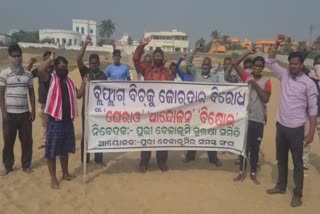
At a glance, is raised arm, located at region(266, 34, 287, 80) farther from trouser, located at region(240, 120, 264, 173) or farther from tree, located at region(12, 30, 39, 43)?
tree, located at region(12, 30, 39, 43)

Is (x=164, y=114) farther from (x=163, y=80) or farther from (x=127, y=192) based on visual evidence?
(x=127, y=192)

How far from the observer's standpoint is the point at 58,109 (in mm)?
6277

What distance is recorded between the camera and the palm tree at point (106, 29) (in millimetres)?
121125

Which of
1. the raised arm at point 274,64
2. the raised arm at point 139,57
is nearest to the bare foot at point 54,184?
the raised arm at point 139,57

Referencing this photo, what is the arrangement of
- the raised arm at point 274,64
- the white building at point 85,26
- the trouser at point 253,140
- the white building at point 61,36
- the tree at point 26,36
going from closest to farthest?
the raised arm at point 274,64 → the trouser at point 253,140 → the tree at point 26,36 → the white building at point 61,36 → the white building at point 85,26

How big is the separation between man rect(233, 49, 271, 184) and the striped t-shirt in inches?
138

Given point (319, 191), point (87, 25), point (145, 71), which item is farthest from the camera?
point (87, 25)

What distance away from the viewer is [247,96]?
695 cm

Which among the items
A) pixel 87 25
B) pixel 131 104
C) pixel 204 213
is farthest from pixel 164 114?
pixel 87 25

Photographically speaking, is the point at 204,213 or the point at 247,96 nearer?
the point at 204,213

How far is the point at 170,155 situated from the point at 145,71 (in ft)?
7.37

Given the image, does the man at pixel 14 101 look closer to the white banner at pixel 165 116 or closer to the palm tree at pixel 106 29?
the white banner at pixel 165 116

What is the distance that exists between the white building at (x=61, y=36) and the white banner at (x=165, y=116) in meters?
103

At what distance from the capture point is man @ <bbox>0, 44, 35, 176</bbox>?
672 centimetres
